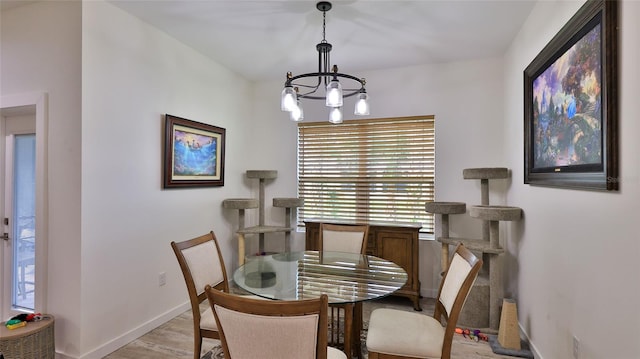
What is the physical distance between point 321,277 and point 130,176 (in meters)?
1.78

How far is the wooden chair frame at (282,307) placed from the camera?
1.03 m

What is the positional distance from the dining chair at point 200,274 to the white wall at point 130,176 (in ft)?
2.59

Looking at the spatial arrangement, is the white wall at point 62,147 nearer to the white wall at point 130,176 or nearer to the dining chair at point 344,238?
the white wall at point 130,176

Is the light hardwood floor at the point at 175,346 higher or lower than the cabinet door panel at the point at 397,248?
lower

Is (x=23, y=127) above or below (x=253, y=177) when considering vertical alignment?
above

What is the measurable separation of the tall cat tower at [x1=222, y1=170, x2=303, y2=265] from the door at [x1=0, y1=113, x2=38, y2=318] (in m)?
1.71

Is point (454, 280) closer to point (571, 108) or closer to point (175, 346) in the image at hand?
point (571, 108)

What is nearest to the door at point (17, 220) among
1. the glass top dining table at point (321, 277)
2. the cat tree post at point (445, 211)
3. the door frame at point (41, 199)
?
the door frame at point (41, 199)

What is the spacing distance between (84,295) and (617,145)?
3245 millimetres

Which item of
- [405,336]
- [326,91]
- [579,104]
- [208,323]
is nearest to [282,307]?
[405,336]

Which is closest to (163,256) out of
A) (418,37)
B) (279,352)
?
(279,352)

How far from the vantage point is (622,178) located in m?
1.31

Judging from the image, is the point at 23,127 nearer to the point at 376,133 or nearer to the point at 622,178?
the point at 376,133

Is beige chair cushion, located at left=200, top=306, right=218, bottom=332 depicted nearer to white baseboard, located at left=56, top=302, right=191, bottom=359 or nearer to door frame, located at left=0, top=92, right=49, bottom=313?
white baseboard, located at left=56, top=302, right=191, bottom=359
